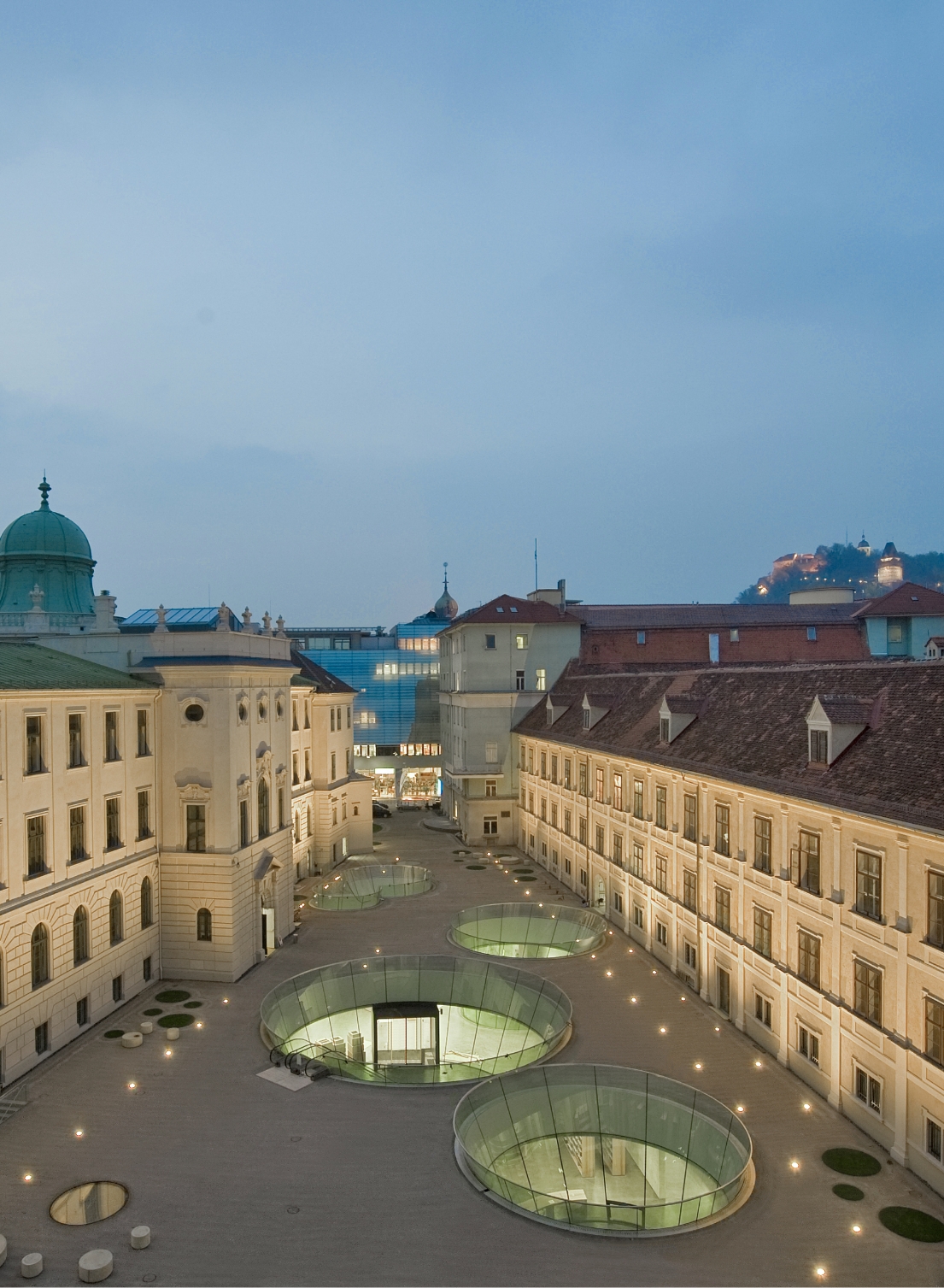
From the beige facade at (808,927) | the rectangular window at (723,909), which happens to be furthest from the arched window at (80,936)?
the rectangular window at (723,909)

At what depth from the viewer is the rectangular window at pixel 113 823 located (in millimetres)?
37000

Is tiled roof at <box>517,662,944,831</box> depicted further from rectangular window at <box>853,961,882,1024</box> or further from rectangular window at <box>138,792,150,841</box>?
rectangular window at <box>138,792,150,841</box>

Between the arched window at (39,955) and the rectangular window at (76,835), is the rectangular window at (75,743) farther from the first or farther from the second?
the arched window at (39,955)

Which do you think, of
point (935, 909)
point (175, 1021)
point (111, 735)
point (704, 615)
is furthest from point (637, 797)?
point (704, 615)

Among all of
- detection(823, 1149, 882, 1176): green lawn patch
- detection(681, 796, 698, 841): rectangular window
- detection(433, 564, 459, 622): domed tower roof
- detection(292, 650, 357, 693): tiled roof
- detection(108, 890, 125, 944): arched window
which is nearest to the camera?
detection(823, 1149, 882, 1176): green lawn patch

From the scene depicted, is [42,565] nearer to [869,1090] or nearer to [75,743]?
[75,743]

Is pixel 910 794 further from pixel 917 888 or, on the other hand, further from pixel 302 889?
pixel 302 889

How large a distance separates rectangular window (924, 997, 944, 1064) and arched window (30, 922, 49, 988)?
30.4 m

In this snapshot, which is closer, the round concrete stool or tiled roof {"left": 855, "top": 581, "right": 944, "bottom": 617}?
the round concrete stool

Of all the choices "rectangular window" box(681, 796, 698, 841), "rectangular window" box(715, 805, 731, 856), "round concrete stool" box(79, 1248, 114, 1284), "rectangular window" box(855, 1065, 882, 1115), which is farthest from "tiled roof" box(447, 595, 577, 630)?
"round concrete stool" box(79, 1248, 114, 1284)

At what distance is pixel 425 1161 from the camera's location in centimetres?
2473

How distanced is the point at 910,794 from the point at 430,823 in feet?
204

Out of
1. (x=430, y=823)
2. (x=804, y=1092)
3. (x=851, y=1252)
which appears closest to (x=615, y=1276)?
(x=851, y=1252)

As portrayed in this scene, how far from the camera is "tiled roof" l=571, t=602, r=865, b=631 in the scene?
80.6m
